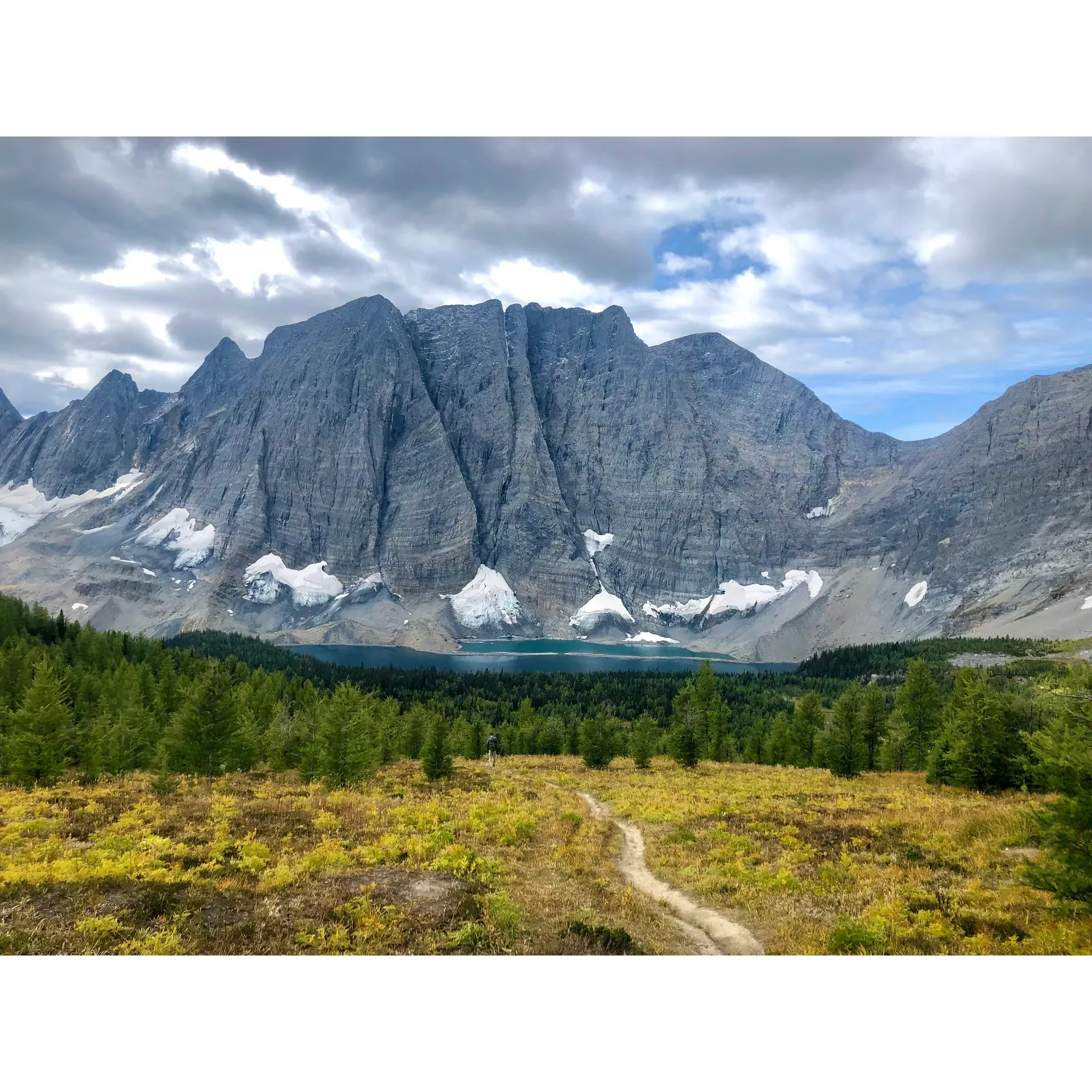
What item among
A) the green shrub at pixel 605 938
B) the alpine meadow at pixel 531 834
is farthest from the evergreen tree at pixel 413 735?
the green shrub at pixel 605 938

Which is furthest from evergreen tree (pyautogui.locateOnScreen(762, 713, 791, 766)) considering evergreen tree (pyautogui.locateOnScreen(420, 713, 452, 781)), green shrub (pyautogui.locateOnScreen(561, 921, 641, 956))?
green shrub (pyautogui.locateOnScreen(561, 921, 641, 956))

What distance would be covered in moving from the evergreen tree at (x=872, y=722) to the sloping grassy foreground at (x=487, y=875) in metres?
20.5

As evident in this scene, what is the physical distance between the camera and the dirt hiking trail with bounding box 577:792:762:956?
1094 centimetres

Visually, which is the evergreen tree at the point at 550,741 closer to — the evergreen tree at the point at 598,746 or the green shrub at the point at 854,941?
the evergreen tree at the point at 598,746

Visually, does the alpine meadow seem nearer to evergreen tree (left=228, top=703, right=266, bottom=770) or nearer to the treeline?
evergreen tree (left=228, top=703, right=266, bottom=770)

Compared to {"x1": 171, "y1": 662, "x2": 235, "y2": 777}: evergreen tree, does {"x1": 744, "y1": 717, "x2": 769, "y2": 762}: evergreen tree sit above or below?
below

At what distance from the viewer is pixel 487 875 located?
13867 mm

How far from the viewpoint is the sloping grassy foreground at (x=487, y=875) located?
33.9ft

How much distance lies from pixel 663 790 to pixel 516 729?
43902mm

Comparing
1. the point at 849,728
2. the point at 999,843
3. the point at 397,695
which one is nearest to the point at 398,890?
the point at 999,843

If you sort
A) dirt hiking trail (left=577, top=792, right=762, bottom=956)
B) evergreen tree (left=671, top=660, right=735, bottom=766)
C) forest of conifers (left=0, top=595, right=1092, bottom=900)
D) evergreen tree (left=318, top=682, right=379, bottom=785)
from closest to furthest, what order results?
dirt hiking trail (left=577, top=792, right=762, bottom=956), forest of conifers (left=0, top=595, right=1092, bottom=900), evergreen tree (left=318, top=682, right=379, bottom=785), evergreen tree (left=671, top=660, right=735, bottom=766)

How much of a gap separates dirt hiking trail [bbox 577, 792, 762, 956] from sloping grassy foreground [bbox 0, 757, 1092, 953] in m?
0.34

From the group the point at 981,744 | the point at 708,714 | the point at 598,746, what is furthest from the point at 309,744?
the point at 708,714

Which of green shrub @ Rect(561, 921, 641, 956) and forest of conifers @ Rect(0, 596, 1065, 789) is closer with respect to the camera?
Answer: green shrub @ Rect(561, 921, 641, 956)
